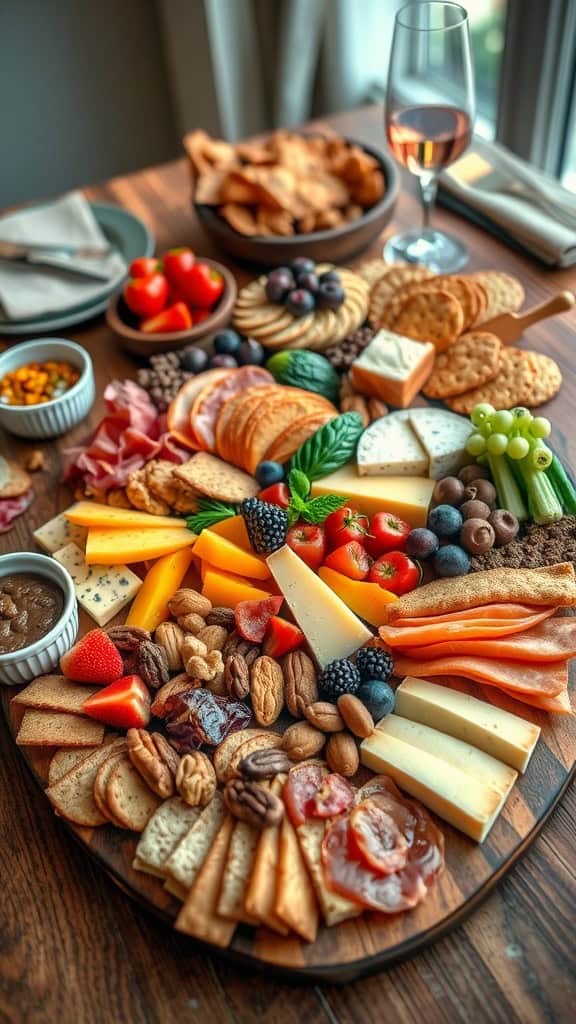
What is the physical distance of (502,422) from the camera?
1801mm

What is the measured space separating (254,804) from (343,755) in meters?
0.18

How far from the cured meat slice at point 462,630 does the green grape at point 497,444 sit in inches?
15.2

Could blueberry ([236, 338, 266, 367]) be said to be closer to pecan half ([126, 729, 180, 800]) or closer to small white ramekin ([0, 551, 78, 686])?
small white ramekin ([0, 551, 78, 686])

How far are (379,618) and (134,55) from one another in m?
3.28

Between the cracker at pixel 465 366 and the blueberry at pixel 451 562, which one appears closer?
the blueberry at pixel 451 562

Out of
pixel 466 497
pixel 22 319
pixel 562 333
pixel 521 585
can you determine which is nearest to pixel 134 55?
pixel 22 319

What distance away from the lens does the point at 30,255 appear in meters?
2.42

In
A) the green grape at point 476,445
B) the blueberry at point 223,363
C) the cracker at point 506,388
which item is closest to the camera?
the green grape at point 476,445

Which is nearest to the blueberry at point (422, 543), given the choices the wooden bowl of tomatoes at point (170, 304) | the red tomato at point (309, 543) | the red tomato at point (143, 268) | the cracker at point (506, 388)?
the red tomato at point (309, 543)

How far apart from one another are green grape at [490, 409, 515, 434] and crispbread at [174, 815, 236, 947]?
1024mm

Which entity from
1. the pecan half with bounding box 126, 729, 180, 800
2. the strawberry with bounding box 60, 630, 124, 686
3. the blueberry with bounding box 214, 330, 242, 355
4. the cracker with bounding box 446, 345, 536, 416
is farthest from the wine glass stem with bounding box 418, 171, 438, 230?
the pecan half with bounding box 126, 729, 180, 800

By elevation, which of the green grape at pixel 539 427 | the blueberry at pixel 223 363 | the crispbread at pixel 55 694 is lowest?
the crispbread at pixel 55 694

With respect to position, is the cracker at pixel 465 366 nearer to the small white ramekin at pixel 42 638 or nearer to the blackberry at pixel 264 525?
the blackberry at pixel 264 525

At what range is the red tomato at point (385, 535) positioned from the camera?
1.74m
